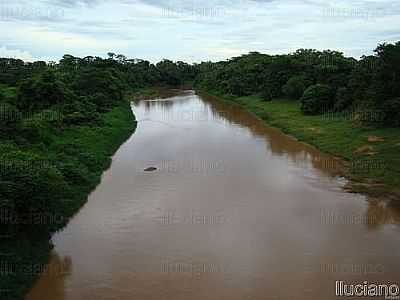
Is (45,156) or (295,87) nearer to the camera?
(45,156)

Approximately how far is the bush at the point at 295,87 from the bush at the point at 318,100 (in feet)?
24.3

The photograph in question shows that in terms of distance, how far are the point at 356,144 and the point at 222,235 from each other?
13.5m

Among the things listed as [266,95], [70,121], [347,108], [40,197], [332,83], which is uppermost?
[332,83]

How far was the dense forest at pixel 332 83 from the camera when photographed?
2627cm

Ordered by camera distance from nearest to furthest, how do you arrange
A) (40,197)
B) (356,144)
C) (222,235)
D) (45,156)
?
(40,197) < (222,235) < (45,156) < (356,144)

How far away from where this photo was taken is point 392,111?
83.5 feet

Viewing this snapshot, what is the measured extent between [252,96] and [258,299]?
154ft

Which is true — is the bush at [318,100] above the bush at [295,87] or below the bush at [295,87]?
below

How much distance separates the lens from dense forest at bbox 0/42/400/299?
11805 millimetres

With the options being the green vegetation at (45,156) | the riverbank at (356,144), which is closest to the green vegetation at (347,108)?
the riverbank at (356,144)

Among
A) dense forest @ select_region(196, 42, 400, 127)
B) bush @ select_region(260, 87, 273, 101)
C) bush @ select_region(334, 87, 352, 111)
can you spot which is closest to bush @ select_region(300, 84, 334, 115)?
dense forest @ select_region(196, 42, 400, 127)

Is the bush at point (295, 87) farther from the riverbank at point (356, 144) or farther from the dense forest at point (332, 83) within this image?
the riverbank at point (356, 144)

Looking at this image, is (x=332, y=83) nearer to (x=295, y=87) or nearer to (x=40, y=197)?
(x=295, y=87)

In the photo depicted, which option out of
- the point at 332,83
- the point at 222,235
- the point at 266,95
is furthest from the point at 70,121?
the point at 266,95
